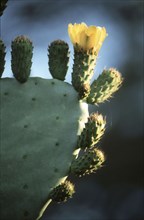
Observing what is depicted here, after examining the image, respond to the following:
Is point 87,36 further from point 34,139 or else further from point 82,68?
A: point 34,139

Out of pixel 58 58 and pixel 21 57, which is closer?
pixel 21 57

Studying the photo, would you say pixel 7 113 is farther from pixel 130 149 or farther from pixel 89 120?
pixel 130 149

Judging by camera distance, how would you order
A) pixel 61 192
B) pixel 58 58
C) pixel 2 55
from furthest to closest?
pixel 58 58
pixel 2 55
pixel 61 192

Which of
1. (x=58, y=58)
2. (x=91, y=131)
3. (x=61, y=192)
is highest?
(x=58, y=58)

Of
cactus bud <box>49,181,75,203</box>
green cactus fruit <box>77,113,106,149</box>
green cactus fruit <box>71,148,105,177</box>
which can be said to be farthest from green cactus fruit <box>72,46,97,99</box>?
cactus bud <box>49,181,75,203</box>

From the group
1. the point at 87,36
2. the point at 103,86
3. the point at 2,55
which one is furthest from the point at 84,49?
the point at 2,55

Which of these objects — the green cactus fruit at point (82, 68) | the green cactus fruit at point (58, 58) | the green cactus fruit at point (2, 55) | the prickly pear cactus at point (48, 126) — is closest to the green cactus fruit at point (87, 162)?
the prickly pear cactus at point (48, 126)

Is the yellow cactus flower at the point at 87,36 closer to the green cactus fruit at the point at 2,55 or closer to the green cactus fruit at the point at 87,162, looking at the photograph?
the green cactus fruit at the point at 2,55
